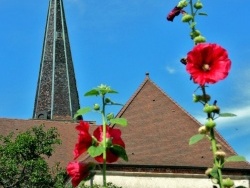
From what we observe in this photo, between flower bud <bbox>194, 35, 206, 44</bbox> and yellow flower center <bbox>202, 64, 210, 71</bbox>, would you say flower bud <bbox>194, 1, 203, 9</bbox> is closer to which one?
flower bud <bbox>194, 35, 206, 44</bbox>

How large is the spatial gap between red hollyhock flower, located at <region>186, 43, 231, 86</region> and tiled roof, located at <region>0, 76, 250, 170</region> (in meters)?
14.7

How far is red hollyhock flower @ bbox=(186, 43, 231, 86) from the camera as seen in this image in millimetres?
1944

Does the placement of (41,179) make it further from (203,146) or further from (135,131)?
(203,146)

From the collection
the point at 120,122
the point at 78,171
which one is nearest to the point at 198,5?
the point at 120,122

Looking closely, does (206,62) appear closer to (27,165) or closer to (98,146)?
(98,146)

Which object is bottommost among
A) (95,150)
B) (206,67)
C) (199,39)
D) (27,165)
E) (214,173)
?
(214,173)

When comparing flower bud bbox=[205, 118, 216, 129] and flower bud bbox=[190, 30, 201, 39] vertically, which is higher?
flower bud bbox=[190, 30, 201, 39]

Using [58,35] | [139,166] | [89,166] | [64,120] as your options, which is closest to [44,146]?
[139,166]

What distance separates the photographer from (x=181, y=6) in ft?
7.18

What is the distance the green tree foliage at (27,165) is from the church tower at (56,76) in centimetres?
1177

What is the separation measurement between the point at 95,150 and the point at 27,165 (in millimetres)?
13213

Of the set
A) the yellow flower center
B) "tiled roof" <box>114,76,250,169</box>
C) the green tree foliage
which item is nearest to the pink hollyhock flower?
the yellow flower center

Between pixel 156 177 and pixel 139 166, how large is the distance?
708mm

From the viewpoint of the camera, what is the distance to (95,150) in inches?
86.6
